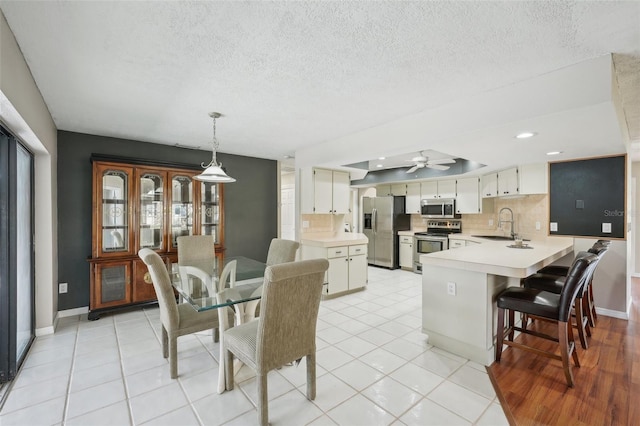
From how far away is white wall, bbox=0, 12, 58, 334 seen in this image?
5.61 ft

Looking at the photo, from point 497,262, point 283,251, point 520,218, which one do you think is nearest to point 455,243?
point 520,218

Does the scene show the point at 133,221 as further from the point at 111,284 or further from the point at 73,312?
the point at 73,312

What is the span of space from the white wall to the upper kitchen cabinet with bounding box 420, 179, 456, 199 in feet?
19.3

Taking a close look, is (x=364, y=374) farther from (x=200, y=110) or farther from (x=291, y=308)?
(x=200, y=110)

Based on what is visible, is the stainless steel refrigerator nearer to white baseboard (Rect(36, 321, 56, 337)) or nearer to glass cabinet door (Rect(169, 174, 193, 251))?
glass cabinet door (Rect(169, 174, 193, 251))

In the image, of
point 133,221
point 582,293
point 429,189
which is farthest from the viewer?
point 429,189

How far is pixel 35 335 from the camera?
9.73ft

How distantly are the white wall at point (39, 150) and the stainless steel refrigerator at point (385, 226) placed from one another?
5477 mm

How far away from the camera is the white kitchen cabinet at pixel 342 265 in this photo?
14.0 feet

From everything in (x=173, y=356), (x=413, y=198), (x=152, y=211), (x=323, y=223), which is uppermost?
(x=413, y=198)

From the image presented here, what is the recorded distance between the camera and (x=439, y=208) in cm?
584

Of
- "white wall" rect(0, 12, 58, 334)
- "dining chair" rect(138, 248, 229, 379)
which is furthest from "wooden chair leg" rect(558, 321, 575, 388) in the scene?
"white wall" rect(0, 12, 58, 334)

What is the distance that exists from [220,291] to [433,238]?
15.0ft

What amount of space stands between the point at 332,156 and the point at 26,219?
3.31 m
